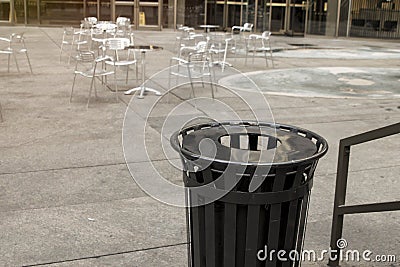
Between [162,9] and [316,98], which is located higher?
[162,9]

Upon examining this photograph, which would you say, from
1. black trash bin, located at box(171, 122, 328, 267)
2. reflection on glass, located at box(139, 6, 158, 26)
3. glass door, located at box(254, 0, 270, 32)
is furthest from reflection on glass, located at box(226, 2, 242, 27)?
black trash bin, located at box(171, 122, 328, 267)

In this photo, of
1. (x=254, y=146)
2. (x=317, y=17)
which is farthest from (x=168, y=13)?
(x=254, y=146)

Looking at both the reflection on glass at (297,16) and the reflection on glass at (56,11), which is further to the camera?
the reflection on glass at (56,11)

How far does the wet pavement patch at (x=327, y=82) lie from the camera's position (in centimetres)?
976

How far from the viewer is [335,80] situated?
11.2m

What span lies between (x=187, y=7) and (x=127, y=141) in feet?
56.3

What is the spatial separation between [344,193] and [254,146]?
2.68 feet

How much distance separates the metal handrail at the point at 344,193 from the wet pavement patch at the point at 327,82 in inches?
244

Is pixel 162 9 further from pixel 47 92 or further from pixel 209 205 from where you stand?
pixel 209 205

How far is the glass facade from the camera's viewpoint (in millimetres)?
20703

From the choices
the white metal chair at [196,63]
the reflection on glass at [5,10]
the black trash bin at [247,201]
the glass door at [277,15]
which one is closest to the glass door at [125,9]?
the reflection on glass at [5,10]

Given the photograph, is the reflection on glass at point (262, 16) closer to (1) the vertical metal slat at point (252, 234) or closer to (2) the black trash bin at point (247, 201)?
(2) the black trash bin at point (247, 201)

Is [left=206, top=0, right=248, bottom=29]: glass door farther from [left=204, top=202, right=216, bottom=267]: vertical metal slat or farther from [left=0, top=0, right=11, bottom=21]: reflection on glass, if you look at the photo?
[left=204, top=202, right=216, bottom=267]: vertical metal slat

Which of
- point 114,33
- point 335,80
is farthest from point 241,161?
point 114,33
